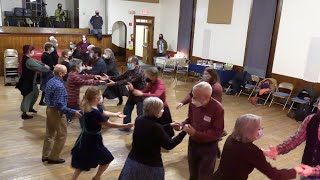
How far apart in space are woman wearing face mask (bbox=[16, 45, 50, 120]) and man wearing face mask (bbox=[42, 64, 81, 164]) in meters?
1.88

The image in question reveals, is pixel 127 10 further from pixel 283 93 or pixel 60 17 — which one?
pixel 283 93

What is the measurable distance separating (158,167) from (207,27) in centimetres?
946

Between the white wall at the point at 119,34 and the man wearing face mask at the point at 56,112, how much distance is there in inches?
422

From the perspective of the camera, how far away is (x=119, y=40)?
14703mm

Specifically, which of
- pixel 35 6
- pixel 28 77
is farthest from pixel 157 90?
pixel 35 6

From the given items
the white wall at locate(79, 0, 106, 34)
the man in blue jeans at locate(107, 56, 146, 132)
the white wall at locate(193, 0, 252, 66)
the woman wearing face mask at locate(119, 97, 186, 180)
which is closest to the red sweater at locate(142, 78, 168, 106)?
the man in blue jeans at locate(107, 56, 146, 132)

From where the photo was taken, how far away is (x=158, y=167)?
8.61ft

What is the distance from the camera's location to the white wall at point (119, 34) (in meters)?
14.4

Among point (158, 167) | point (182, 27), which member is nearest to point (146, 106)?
point (158, 167)

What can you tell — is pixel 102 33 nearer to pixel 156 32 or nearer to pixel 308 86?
pixel 156 32

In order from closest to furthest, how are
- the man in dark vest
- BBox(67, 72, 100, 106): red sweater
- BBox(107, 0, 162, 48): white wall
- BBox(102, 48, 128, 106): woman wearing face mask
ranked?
the man in dark vest → BBox(67, 72, 100, 106): red sweater → BBox(102, 48, 128, 106): woman wearing face mask → BBox(107, 0, 162, 48): white wall

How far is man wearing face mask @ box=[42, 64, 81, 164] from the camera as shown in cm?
369

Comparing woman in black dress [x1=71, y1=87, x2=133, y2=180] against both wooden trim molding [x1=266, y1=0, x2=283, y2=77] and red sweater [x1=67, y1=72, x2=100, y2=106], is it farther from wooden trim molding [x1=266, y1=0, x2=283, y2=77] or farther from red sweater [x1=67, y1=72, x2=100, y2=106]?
wooden trim molding [x1=266, y1=0, x2=283, y2=77]

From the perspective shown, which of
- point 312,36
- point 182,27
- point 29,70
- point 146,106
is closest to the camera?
point 146,106
